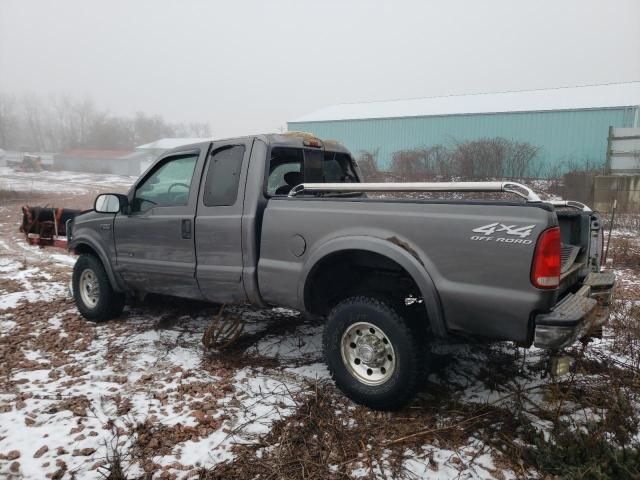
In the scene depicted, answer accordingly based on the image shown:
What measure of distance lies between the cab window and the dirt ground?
1364 millimetres

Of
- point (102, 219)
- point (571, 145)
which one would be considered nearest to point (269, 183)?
point (102, 219)

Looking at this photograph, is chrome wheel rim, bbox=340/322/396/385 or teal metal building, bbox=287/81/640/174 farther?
teal metal building, bbox=287/81/640/174

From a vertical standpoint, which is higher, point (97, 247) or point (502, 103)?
point (502, 103)

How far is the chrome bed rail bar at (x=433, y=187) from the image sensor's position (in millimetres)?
2697

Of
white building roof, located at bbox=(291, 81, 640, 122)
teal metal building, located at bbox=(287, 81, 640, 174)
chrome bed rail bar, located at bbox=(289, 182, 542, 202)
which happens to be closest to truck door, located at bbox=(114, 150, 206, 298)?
chrome bed rail bar, located at bbox=(289, 182, 542, 202)

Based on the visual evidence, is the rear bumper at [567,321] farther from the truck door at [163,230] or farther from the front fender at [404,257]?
the truck door at [163,230]

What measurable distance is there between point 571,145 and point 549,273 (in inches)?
920

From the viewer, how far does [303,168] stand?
13.6ft

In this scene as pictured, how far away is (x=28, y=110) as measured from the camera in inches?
3656

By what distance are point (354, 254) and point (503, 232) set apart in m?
1.10

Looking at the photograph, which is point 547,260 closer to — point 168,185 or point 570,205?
point 570,205

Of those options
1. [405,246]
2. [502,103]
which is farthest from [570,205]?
→ [502,103]

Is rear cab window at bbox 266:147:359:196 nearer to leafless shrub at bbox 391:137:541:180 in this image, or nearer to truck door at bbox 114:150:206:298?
truck door at bbox 114:150:206:298

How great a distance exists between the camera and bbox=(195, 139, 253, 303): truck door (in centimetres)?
367
